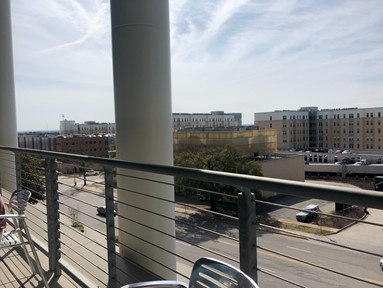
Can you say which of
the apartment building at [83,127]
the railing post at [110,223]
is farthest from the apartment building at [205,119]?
the railing post at [110,223]

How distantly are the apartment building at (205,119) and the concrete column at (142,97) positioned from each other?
80.5 metres

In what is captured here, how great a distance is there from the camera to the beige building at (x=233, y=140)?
4134cm

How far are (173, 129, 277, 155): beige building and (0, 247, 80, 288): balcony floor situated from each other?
124 feet

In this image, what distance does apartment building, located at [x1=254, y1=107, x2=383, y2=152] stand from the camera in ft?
240

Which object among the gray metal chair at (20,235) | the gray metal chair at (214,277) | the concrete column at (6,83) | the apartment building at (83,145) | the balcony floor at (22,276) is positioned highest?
the concrete column at (6,83)

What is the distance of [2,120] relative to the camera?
6.22 m

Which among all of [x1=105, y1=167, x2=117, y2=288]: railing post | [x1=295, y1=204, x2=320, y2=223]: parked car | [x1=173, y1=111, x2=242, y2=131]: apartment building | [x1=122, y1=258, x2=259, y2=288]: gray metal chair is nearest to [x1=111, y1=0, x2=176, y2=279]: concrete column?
[x1=105, y1=167, x2=117, y2=288]: railing post

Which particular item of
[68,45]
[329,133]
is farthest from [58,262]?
[329,133]

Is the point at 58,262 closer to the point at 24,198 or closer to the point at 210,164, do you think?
the point at 24,198

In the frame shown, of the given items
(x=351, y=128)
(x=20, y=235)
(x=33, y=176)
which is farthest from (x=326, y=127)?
(x=20, y=235)

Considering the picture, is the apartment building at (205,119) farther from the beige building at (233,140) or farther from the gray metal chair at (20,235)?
the gray metal chair at (20,235)

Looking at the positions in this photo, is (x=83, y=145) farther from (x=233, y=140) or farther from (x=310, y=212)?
(x=310, y=212)

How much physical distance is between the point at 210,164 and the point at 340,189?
30.5 metres

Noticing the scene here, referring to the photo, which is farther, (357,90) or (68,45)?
(357,90)
